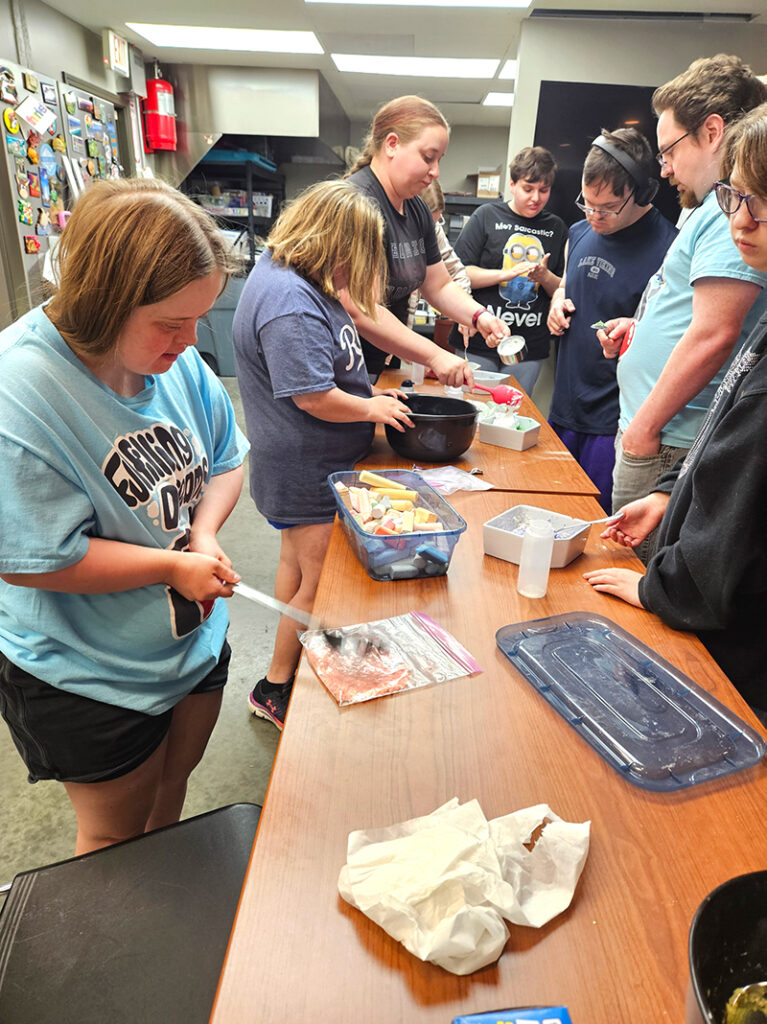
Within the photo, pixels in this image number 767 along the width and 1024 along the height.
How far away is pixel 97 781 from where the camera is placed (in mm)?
1034

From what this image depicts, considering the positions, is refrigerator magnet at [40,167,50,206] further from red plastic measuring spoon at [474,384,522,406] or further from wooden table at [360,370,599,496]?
red plastic measuring spoon at [474,384,522,406]

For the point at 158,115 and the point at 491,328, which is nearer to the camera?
the point at 491,328

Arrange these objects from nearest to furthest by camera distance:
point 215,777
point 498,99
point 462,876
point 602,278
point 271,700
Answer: point 462,876
point 215,777
point 271,700
point 602,278
point 498,99

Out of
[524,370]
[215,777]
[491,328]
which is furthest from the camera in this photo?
[524,370]

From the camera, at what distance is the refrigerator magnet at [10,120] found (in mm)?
3717

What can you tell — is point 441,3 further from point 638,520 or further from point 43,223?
point 638,520

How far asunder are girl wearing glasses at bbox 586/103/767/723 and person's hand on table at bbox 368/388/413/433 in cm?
73

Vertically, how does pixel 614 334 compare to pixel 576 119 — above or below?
below

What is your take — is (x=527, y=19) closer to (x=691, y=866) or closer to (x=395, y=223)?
(x=395, y=223)

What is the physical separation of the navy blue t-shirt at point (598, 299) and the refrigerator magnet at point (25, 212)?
3316 mm

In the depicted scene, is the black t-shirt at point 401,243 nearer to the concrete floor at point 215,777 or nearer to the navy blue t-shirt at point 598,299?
the navy blue t-shirt at point 598,299

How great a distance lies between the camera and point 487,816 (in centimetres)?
73

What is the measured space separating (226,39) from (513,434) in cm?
520

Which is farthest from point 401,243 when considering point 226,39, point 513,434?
point 226,39
